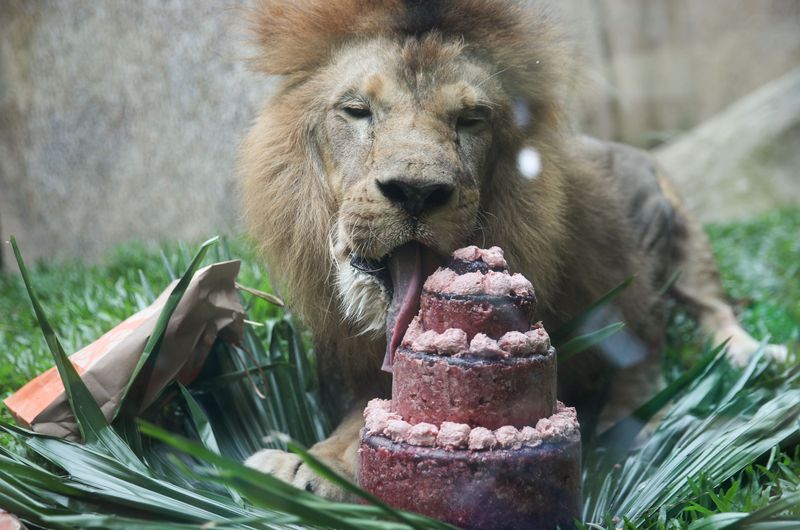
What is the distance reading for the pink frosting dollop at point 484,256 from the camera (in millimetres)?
2033

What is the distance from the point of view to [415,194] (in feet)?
7.06

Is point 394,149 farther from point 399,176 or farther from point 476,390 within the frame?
point 476,390

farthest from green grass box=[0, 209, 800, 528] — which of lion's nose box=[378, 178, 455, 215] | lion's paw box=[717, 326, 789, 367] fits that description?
lion's nose box=[378, 178, 455, 215]

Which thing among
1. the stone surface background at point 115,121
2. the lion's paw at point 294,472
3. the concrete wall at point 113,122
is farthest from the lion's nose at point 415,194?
the concrete wall at point 113,122

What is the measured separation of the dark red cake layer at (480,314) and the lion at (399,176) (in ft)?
0.79

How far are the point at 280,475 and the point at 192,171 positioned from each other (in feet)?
11.3

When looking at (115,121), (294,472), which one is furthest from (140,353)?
(115,121)

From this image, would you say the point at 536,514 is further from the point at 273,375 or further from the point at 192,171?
the point at 192,171

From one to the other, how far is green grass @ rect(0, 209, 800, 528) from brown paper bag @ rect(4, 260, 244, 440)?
224 millimetres

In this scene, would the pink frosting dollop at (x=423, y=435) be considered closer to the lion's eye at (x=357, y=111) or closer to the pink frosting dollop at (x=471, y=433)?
the pink frosting dollop at (x=471, y=433)

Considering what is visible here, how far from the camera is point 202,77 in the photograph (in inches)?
201

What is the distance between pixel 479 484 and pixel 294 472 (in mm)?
693

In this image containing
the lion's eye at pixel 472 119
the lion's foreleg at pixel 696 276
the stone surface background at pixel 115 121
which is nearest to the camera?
the lion's eye at pixel 472 119

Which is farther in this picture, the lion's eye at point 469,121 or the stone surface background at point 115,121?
the stone surface background at point 115,121
